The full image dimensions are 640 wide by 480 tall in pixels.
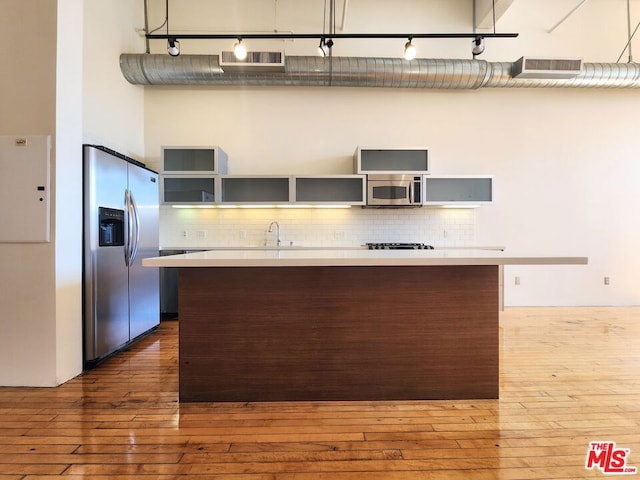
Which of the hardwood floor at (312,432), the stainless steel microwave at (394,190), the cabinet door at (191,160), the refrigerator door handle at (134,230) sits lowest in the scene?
the hardwood floor at (312,432)

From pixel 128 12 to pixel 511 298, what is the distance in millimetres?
6688

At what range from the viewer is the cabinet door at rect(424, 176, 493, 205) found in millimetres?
4543

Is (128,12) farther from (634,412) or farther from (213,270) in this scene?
(634,412)

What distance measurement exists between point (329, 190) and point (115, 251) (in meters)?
2.58

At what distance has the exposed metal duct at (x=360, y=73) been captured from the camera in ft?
14.1

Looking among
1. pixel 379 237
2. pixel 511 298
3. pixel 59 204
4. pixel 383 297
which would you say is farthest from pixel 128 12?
pixel 511 298

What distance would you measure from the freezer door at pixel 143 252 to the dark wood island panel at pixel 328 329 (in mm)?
1598

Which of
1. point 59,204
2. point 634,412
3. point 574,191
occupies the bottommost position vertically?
point 634,412

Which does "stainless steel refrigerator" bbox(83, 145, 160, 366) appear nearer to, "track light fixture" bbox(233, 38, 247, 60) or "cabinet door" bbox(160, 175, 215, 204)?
"cabinet door" bbox(160, 175, 215, 204)

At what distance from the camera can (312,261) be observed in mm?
1816

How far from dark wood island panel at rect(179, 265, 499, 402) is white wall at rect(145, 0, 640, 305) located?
3077 mm

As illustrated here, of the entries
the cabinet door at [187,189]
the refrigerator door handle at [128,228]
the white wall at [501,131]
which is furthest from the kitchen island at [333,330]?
the white wall at [501,131]

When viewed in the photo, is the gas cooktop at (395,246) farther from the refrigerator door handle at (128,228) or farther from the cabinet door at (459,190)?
the refrigerator door handle at (128,228)

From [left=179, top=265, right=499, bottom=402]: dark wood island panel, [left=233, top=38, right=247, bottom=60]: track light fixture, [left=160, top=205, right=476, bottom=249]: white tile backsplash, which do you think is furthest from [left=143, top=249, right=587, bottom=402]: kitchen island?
[left=160, top=205, right=476, bottom=249]: white tile backsplash
